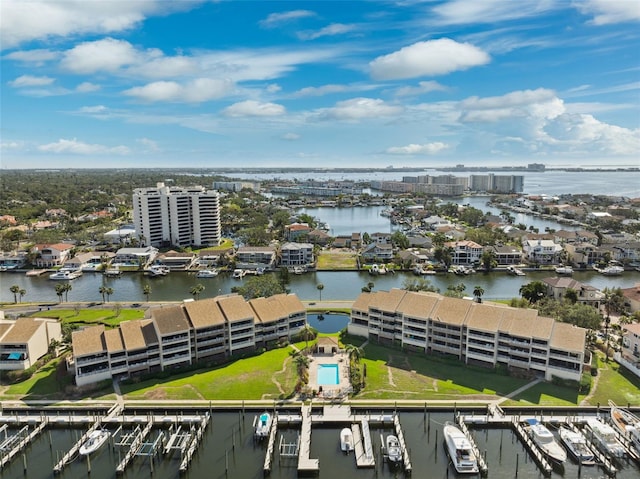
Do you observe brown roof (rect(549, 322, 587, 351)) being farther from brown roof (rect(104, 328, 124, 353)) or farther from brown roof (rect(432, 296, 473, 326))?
brown roof (rect(104, 328, 124, 353))

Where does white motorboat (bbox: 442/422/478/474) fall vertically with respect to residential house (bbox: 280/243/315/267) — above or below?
below

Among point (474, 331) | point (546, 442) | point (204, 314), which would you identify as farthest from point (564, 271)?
point (204, 314)

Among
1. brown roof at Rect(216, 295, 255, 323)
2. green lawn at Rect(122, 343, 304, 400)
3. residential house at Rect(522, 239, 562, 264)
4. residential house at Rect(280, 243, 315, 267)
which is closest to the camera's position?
green lawn at Rect(122, 343, 304, 400)

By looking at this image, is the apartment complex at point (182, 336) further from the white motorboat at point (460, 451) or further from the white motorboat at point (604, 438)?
the white motorboat at point (604, 438)

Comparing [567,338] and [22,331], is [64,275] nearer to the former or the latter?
[22,331]

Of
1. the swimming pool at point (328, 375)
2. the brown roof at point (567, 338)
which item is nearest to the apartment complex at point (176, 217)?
the swimming pool at point (328, 375)

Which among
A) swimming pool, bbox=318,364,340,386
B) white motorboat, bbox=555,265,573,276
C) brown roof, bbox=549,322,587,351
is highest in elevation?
brown roof, bbox=549,322,587,351

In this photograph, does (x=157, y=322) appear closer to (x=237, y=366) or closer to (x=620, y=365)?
(x=237, y=366)

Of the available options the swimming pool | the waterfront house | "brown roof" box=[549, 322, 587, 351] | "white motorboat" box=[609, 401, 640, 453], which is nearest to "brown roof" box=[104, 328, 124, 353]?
the waterfront house
